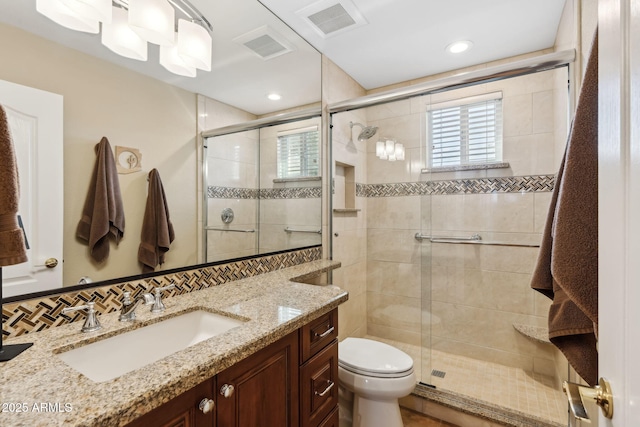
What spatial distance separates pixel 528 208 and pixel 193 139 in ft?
7.58

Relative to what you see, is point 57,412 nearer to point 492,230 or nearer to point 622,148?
point 622,148

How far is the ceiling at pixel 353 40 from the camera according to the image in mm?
1531

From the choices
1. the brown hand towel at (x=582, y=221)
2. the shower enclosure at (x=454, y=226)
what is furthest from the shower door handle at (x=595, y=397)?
the shower enclosure at (x=454, y=226)

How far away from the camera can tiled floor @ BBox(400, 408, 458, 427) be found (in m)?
1.83

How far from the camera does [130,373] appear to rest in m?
0.67

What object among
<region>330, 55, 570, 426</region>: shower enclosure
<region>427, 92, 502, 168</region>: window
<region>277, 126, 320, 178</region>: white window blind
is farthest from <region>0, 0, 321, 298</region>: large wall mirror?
<region>427, 92, 502, 168</region>: window

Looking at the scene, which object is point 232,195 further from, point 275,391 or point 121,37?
point 275,391

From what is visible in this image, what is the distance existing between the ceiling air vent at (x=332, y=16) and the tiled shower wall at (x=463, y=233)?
70cm

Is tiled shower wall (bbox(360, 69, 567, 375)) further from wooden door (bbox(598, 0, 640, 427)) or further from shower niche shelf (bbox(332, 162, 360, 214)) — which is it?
→ wooden door (bbox(598, 0, 640, 427))

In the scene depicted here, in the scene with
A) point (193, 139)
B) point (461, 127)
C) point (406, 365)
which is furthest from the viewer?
point (461, 127)

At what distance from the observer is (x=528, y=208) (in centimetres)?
217

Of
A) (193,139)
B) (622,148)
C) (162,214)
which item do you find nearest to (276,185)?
(193,139)

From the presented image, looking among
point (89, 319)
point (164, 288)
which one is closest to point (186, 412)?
point (89, 319)

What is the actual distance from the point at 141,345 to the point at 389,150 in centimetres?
217
